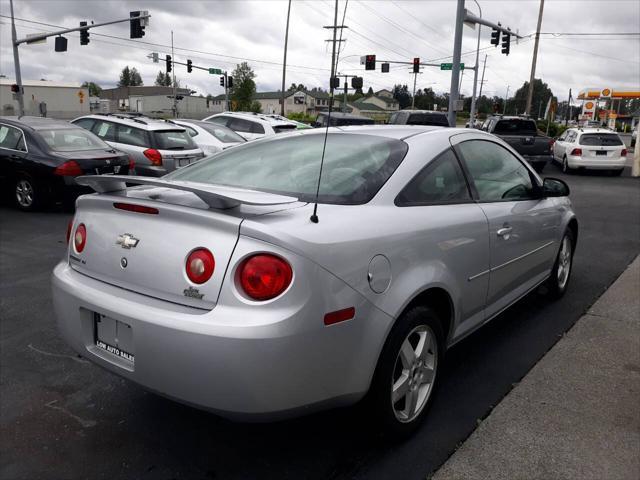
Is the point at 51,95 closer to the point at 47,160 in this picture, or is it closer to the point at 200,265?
the point at 47,160

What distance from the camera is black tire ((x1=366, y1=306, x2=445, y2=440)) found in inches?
101

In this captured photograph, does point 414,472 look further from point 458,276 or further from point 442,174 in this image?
point 442,174

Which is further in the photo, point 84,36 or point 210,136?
point 84,36

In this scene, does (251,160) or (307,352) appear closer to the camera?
(307,352)

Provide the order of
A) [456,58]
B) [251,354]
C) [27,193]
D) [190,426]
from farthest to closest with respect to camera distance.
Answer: [456,58], [27,193], [190,426], [251,354]

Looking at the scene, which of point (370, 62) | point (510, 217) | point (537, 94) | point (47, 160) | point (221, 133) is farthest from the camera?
point (537, 94)

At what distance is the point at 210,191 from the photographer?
2.43 meters

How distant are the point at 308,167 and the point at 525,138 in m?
16.0

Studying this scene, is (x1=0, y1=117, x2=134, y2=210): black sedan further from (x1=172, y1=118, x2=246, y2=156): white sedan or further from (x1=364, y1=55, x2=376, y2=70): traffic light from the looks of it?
(x1=364, y1=55, x2=376, y2=70): traffic light

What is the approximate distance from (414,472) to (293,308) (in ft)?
3.51

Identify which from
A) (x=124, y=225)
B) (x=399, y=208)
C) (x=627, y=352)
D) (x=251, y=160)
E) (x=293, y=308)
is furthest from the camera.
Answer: (x=627, y=352)

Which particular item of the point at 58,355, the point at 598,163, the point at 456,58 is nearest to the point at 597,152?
the point at 598,163

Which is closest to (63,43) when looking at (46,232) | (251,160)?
(46,232)

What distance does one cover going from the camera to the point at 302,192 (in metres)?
2.83
